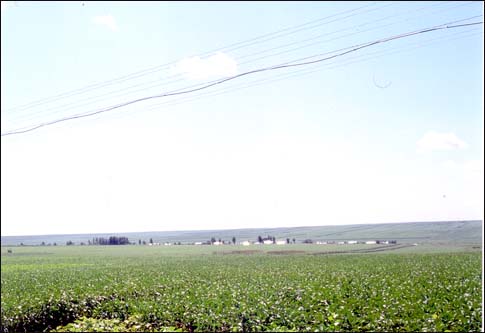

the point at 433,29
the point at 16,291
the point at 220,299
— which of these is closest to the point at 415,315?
the point at 220,299

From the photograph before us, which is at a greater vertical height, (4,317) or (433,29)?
(433,29)

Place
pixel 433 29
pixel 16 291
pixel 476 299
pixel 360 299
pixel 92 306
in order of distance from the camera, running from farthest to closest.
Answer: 1. pixel 16 291
2. pixel 92 306
3. pixel 360 299
4. pixel 476 299
5. pixel 433 29

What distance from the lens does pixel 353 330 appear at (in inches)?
361

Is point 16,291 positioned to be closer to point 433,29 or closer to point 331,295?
point 331,295

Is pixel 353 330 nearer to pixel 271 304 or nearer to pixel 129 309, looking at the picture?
pixel 271 304

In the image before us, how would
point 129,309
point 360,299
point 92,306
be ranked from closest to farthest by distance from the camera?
point 360,299 → point 129,309 → point 92,306

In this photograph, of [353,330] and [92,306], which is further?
[92,306]

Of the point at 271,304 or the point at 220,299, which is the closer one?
the point at 271,304

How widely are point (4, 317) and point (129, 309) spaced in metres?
3.49

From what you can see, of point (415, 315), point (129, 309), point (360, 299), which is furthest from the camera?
point (129, 309)

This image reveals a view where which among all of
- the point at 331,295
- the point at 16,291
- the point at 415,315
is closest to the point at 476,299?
the point at 415,315

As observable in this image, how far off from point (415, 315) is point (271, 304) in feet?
10.5

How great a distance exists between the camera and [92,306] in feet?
44.3

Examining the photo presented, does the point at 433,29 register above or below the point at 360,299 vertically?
above
